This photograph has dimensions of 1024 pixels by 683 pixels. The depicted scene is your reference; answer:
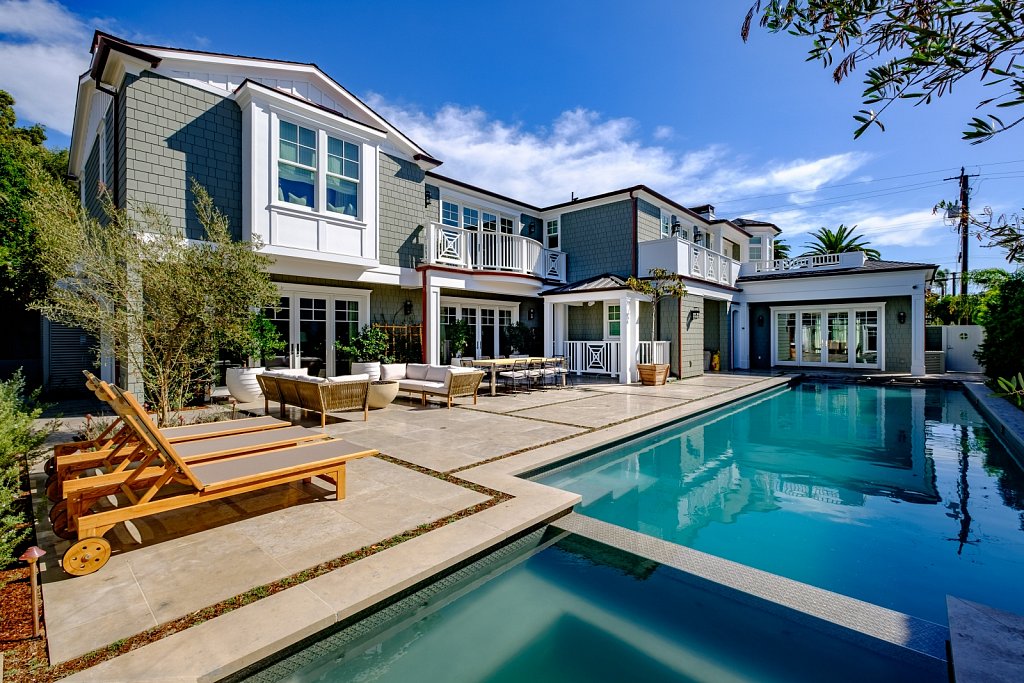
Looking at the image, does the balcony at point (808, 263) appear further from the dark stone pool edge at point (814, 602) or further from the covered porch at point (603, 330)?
the dark stone pool edge at point (814, 602)

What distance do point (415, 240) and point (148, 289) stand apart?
7.95 meters

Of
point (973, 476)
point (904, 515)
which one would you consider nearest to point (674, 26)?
point (904, 515)

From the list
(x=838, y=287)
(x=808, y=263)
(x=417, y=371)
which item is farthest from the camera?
(x=808, y=263)

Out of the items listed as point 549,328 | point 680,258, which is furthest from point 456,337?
point 680,258

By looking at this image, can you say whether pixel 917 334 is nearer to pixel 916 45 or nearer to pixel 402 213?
pixel 402 213

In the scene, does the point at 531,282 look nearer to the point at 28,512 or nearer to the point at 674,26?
the point at 674,26

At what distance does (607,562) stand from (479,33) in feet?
38.6

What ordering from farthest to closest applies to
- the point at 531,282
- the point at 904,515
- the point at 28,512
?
the point at 531,282 < the point at 904,515 < the point at 28,512

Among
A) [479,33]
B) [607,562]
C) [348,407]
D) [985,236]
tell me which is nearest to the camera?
[985,236]

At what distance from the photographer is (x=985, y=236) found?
6.85ft

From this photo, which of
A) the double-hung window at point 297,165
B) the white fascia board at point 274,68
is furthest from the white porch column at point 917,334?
the double-hung window at point 297,165

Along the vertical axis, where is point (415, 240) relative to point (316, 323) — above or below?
above

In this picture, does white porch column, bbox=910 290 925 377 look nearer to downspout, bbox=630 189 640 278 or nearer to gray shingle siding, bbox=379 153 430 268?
downspout, bbox=630 189 640 278

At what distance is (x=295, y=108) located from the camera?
10.2m
